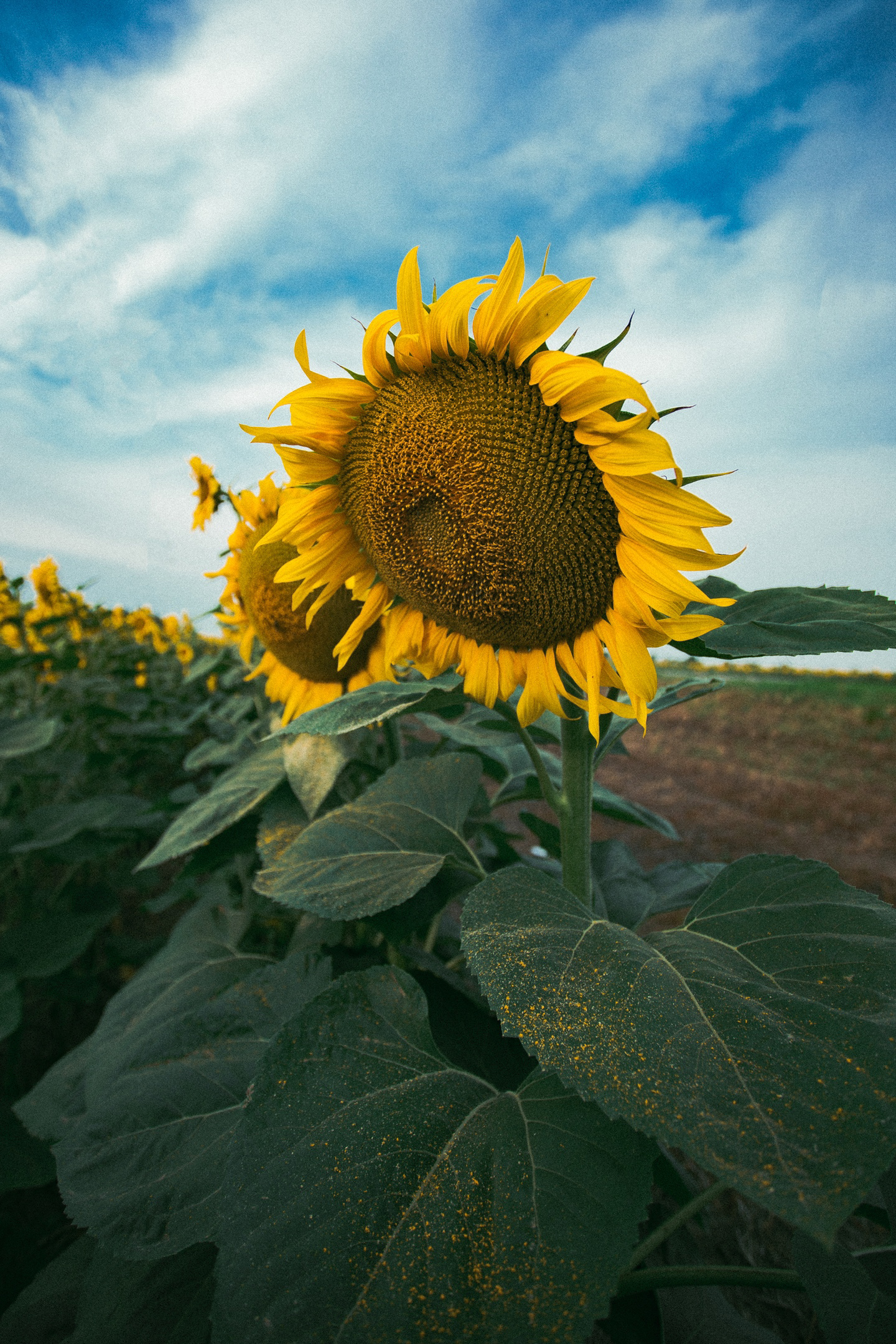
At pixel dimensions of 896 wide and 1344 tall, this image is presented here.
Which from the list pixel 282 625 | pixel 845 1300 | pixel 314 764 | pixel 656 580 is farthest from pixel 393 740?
pixel 845 1300

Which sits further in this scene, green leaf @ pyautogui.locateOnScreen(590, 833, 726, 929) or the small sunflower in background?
the small sunflower in background

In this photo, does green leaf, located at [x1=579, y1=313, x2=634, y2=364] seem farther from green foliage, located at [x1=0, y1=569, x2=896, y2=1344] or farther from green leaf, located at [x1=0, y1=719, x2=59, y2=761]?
green leaf, located at [x1=0, y1=719, x2=59, y2=761]

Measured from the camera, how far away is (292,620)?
5.08ft

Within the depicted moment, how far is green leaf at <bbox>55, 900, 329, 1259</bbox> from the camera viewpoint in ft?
2.84

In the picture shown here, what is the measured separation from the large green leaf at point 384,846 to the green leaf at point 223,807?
0.30 meters

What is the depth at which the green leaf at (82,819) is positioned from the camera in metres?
2.27

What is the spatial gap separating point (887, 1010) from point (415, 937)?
142 centimetres

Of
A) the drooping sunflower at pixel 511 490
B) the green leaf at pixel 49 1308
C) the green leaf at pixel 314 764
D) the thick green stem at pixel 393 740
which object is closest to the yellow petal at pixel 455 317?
the drooping sunflower at pixel 511 490

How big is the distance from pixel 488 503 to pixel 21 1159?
1.96 metres

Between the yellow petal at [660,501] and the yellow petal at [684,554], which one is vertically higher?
the yellow petal at [660,501]

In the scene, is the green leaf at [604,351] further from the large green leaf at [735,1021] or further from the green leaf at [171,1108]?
the green leaf at [171,1108]

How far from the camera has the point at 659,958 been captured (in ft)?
2.46

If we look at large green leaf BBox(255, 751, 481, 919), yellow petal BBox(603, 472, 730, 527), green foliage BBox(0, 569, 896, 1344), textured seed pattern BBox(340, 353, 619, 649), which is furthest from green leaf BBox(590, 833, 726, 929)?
yellow petal BBox(603, 472, 730, 527)

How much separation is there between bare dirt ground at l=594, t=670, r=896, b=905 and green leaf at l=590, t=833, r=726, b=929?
1.49 ft
